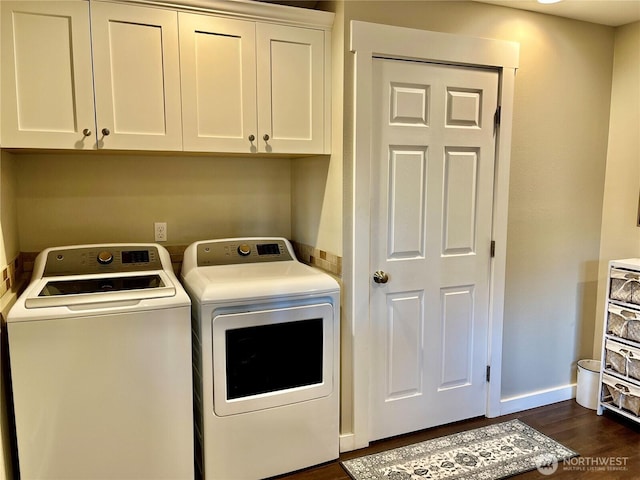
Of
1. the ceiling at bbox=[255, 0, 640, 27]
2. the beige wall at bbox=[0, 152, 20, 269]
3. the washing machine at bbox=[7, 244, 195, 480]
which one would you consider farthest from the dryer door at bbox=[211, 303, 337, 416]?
the ceiling at bbox=[255, 0, 640, 27]

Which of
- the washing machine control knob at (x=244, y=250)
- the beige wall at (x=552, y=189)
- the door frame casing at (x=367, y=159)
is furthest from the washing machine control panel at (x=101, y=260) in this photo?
the beige wall at (x=552, y=189)

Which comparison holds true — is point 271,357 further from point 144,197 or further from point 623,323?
point 623,323

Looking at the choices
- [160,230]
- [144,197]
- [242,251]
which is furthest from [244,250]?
[144,197]

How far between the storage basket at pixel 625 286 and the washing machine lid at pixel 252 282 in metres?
1.69

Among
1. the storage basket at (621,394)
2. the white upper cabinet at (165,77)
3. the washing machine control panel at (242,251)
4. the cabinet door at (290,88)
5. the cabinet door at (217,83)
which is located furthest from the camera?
the storage basket at (621,394)

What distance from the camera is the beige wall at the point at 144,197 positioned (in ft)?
7.84

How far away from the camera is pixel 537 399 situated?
9.73 feet

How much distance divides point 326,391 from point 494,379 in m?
1.12

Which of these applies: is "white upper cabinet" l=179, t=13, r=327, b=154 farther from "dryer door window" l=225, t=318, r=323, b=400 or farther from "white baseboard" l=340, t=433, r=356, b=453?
"white baseboard" l=340, t=433, r=356, b=453

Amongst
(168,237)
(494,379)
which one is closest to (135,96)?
(168,237)

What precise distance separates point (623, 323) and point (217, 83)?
257 cm

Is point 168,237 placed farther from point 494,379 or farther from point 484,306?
point 494,379

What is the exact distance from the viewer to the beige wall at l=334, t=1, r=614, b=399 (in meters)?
2.67

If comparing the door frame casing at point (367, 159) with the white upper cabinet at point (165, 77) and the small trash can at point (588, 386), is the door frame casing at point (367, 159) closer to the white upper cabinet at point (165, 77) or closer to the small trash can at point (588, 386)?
the white upper cabinet at point (165, 77)
